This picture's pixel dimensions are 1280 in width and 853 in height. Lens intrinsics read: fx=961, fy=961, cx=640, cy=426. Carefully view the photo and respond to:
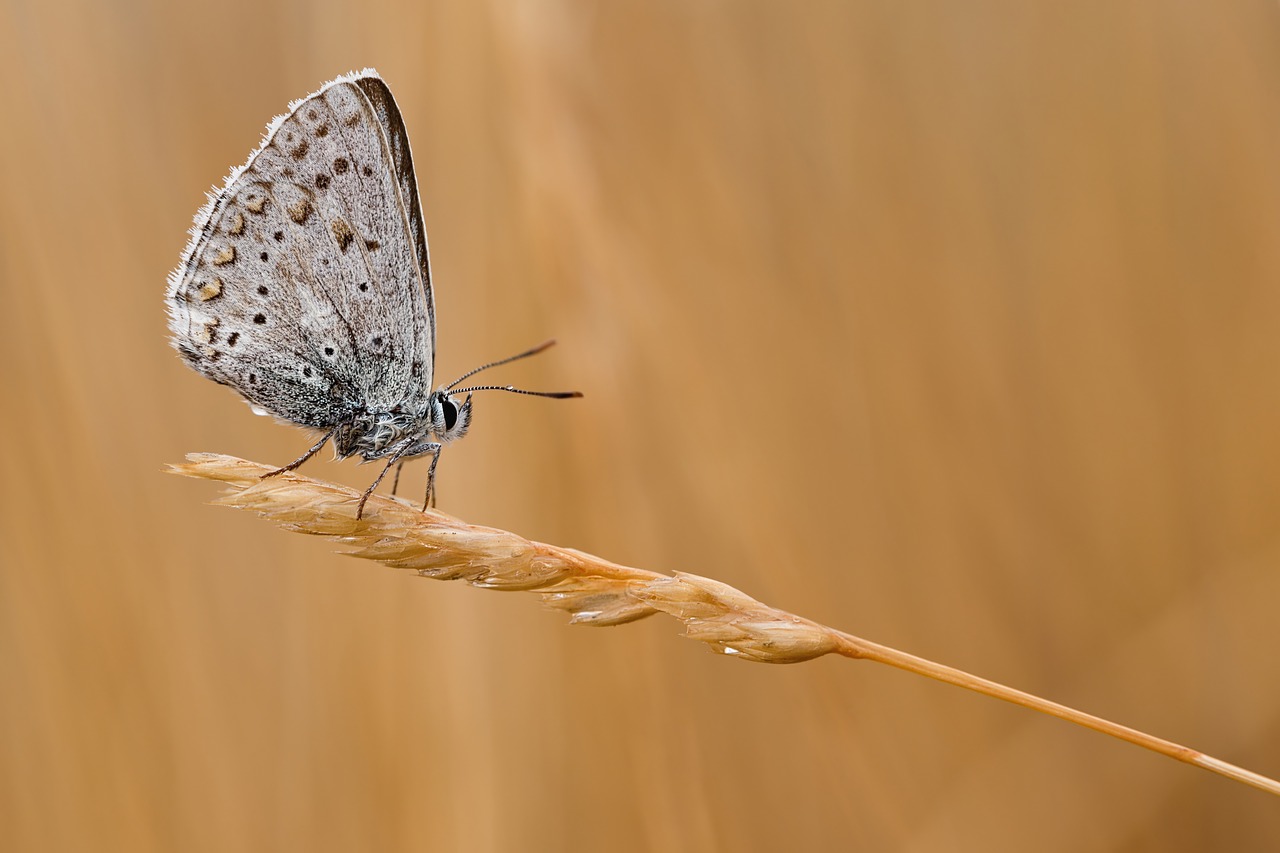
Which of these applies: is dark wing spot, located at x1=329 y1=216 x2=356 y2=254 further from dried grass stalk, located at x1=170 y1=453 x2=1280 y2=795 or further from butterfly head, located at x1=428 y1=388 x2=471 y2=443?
dried grass stalk, located at x1=170 y1=453 x2=1280 y2=795

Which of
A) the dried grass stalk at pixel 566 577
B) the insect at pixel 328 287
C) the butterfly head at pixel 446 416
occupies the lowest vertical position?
the dried grass stalk at pixel 566 577

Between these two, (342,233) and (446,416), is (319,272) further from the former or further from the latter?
(446,416)

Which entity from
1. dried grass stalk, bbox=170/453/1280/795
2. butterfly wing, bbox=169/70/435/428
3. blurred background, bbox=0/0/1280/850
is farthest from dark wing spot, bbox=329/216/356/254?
dried grass stalk, bbox=170/453/1280/795

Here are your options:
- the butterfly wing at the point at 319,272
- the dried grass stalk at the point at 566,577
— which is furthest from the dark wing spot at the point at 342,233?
the dried grass stalk at the point at 566,577

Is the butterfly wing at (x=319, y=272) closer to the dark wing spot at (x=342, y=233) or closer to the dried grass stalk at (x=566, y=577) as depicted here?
the dark wing spot at (x=342, y=233)

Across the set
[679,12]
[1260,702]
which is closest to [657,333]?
[679,12]

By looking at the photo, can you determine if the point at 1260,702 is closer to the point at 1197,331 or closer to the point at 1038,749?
the point at 1038,749

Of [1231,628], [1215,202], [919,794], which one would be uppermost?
[1215,202]
